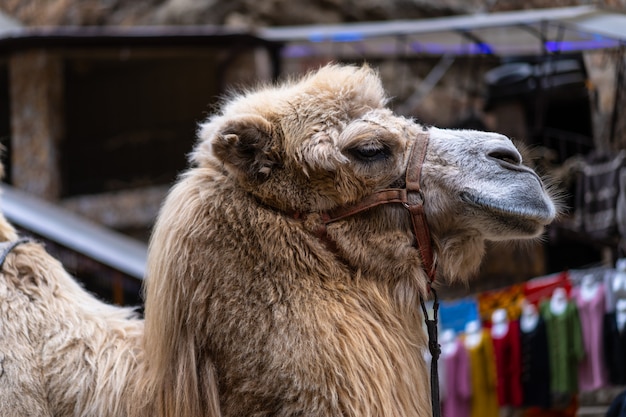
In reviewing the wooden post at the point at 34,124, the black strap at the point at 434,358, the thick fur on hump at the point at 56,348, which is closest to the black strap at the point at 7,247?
the thick fur on hump at the point at 56,348

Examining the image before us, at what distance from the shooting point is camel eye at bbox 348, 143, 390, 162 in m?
2.45

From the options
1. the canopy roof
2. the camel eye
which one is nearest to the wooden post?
the canopy roof

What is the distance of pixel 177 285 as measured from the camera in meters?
2.31

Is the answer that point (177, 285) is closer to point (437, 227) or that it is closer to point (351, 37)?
point (437, 227)

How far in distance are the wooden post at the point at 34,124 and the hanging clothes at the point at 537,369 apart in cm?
723

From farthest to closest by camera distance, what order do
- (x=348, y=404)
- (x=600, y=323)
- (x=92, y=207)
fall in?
(x=92, y=207) → (x=600, y=323) → (x=348, y=404)

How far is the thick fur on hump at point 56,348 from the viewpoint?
2.25m

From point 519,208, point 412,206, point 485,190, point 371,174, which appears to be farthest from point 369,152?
point 519,208

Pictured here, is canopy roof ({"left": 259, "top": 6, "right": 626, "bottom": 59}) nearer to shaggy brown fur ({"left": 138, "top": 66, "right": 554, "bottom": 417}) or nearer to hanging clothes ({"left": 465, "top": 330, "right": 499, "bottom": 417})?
hanging clothes ({"left": 465, "top": 330, "right": 499, "bottom": 417})

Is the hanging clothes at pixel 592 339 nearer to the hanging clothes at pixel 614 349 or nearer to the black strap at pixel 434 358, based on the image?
the hanging clothes at pixel 614 349

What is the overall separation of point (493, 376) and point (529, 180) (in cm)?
318

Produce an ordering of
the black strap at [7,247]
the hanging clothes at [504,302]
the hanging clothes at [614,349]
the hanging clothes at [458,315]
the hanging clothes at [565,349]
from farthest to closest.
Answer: the hanging clothes at [458,315] → the hanging clothes at [504,302] → the hanging clothes at [565,349] → the hanging clothes at [614,349] → the black strap at [7,247]

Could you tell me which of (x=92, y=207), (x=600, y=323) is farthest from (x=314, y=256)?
(x=92, y=207)

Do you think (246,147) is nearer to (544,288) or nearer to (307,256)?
(307,256)
